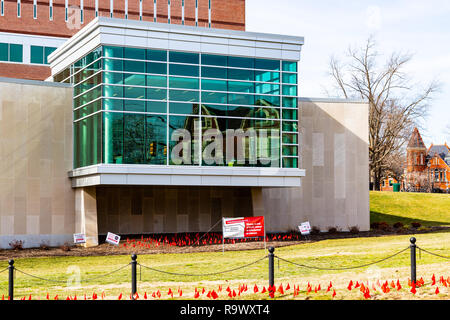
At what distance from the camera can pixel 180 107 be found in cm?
3306

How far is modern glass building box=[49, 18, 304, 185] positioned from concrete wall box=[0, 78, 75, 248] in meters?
0.97

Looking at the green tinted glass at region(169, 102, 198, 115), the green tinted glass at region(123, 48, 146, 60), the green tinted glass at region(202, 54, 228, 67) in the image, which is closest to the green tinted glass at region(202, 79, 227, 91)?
the green tinted glass at region(202, 54, 228, 67)

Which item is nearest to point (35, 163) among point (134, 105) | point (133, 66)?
point (134, 105)

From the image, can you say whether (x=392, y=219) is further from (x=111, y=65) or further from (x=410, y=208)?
(x=111, y=65)

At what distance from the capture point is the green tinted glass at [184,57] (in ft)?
109

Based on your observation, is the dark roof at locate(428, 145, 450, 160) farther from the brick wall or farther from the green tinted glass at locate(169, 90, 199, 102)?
the green tinted glass at locate(169, 90, 199, 102)

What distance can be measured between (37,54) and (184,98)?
2836cm

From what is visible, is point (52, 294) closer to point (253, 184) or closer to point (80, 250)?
point (80, 250)

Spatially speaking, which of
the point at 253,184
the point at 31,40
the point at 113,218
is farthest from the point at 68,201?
the point at 31,40

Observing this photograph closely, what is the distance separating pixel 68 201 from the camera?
117 ft

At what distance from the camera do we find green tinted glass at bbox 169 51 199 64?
109 ft

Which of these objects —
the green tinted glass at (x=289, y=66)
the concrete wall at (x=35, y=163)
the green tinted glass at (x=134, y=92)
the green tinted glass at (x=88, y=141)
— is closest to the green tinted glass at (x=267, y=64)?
the green tinted glass at (x=289, y=66)

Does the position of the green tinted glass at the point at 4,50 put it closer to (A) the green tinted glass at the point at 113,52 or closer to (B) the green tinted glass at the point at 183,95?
(A) the green tinted glass at the point at 113,52

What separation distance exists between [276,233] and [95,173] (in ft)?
42.1
